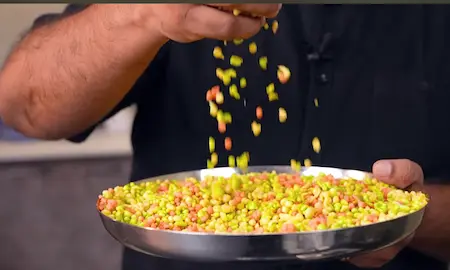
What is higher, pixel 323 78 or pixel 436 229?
pixel 323 78

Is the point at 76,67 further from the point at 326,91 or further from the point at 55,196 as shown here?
the point at 326,91

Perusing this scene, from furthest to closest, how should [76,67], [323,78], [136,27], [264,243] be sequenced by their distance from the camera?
[323,78]
[76,67]
[136,27]
[264,243]

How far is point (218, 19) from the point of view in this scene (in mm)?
507

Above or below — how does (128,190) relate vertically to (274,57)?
below

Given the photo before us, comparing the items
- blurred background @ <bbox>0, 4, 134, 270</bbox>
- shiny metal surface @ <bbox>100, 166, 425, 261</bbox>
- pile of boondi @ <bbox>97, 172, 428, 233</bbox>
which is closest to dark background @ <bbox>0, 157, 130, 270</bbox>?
blurred background @ <bbox>0, 4, 134, 270</bbox>

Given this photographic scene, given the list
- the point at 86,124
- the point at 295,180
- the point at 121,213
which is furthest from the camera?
the point at 86,124

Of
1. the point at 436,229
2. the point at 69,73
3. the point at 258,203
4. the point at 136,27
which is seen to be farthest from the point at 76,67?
the point at 436,229

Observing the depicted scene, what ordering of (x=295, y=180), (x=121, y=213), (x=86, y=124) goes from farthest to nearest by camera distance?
(x=86, y=124)
(x=295, y=180)
(x=121, y=213)

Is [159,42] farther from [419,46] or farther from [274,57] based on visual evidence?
[419,46]

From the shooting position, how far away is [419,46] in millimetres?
838

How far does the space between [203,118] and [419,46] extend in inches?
10.6

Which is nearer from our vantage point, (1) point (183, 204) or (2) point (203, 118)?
(1) point (183, 204)

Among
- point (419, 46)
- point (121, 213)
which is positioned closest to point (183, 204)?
point (121, 213)

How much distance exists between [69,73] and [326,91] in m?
0.30
